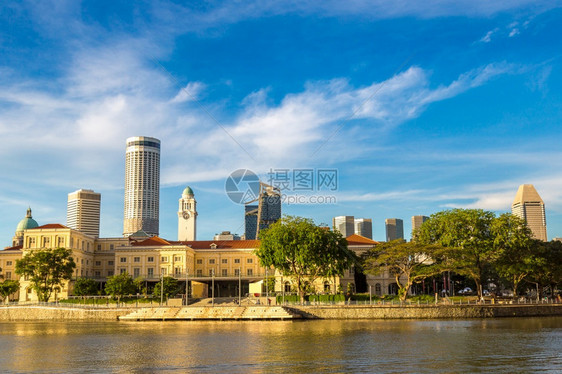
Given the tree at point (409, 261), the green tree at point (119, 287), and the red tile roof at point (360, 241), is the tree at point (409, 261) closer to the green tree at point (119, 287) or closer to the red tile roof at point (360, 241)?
the red tile roof at point (360, 241)

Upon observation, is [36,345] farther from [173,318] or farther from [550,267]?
[550,267]

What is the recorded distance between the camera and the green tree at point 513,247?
3718 inches

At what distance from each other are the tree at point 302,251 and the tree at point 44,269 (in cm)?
3808

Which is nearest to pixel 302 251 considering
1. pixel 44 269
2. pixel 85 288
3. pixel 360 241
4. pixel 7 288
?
pixel 360 241

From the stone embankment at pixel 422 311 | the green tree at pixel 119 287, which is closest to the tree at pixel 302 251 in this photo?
the stone embankment at pixel 422 311

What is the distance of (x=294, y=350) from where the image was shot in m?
47.4

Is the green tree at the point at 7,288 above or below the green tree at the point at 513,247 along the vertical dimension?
below

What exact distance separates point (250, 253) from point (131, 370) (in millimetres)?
104036

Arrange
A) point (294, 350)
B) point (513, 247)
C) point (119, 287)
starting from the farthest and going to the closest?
point (119, 287) < point (513, 247) < point (294, 350)

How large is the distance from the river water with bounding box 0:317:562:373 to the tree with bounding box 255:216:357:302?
31112 millimetres

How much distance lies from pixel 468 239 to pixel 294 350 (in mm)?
56970

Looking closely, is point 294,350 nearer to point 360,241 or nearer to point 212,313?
point 212,313

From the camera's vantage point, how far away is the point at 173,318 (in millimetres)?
88562

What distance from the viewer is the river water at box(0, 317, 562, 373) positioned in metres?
39.4
